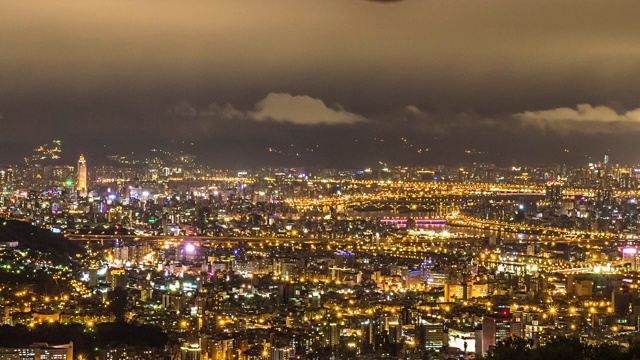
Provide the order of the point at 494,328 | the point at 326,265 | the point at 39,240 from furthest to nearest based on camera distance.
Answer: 1. the point at 39,240
2. the point at 326,265
3. the point at 494,328

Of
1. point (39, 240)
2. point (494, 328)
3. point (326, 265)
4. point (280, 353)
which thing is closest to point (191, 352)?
point (280, 353)

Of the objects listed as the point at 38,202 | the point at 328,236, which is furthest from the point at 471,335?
the point at 38,202

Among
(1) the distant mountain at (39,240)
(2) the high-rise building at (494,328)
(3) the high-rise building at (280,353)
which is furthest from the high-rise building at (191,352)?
(1) the distant mountain at (39,240)

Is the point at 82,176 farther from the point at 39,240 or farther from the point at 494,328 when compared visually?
the point at 494,328

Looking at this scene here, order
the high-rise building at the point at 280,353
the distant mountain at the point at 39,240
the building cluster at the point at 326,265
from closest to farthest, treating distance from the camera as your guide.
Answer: the high-rise building at the point at 280,353, the building cluster at the point at 326,265, the distant mountain at the point at 39,240

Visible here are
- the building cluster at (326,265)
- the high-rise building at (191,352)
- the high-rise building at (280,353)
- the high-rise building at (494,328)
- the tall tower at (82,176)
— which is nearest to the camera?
the high-rise building at (280,353)

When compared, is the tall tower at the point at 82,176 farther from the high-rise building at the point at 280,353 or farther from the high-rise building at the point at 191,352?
the high-rise building at the point at 280,353

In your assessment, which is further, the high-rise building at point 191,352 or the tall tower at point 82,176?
the tall tower at point 82,176

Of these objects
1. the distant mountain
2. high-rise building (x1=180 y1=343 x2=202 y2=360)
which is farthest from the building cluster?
the distant mountain

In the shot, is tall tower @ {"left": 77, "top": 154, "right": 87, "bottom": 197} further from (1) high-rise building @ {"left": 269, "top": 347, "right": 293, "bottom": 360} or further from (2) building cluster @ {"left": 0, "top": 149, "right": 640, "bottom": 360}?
(1) high-rise building @ {"left": 269, "top": 347, "right": 293, "bottom": 360}

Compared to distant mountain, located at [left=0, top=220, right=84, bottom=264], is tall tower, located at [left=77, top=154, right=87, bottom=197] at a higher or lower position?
higher

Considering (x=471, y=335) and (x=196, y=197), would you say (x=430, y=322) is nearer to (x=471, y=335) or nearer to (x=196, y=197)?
(x=471, y=335)
